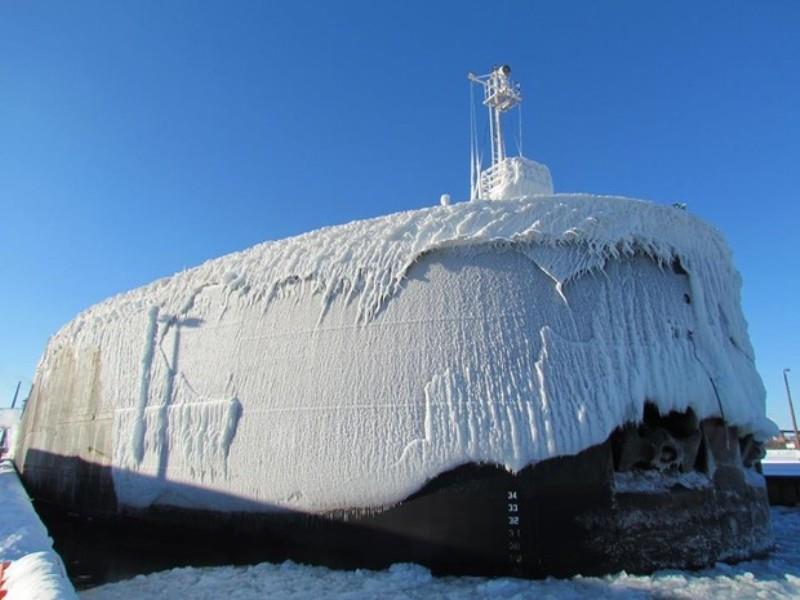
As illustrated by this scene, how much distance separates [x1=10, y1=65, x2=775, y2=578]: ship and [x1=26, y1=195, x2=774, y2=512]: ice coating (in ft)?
0.09

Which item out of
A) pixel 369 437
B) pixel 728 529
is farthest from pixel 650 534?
pixel 369 437

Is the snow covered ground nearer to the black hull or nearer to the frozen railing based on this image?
the black hull

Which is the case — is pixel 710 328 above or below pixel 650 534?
above

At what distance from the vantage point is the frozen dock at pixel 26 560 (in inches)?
139

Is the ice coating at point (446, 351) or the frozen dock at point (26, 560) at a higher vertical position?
the ice coating at point (446, 351)

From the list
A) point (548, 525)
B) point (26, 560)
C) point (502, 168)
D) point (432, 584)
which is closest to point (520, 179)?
point (502, 168)

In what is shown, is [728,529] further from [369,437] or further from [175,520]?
[175,520]

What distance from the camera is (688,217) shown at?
328 inches

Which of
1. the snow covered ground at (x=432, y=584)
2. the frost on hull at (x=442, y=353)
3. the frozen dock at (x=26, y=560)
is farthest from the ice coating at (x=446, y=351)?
the frozen dock at (x=26, y=560)

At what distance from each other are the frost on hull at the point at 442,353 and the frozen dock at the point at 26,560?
2052 millimetres

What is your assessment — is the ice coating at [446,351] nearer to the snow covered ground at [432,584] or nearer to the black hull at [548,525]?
the black hull at [548,525]

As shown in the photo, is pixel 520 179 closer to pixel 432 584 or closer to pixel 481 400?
pixel 481 400

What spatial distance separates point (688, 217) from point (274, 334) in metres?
6.30

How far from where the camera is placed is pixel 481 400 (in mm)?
7070
